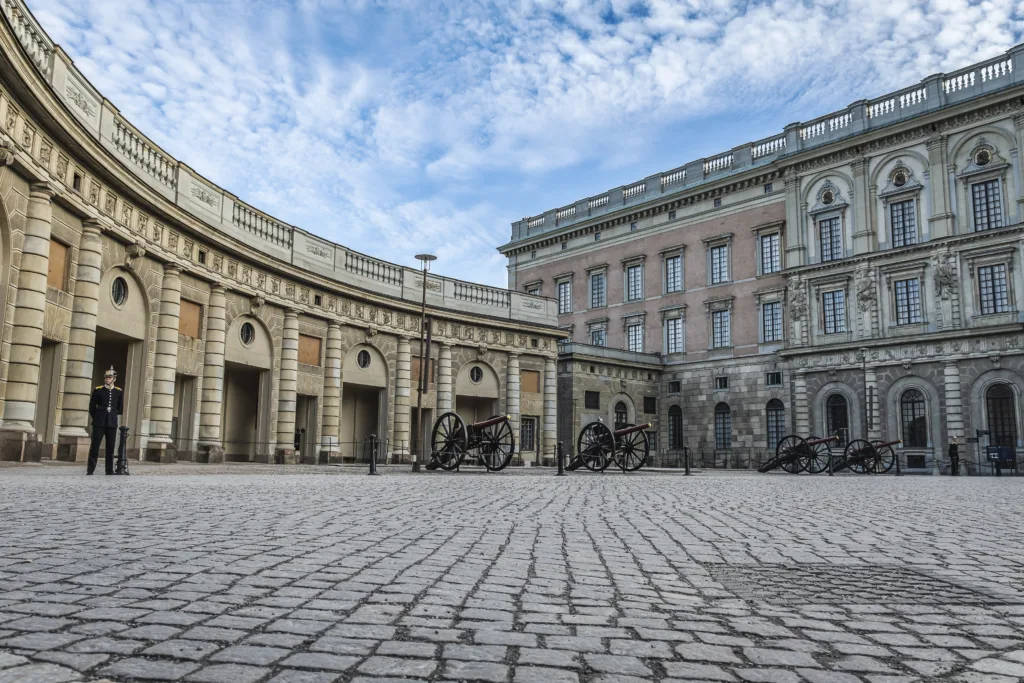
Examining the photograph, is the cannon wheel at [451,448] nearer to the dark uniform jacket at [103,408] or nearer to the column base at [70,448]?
the column base at [70,448]

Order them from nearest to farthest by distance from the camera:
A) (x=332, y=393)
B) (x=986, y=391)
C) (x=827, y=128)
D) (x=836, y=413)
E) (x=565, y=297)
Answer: (x=332, y=393)
(x=986, y=391)
(x=836, y=413)
(x=827, y=128)
(x=565, y=297)

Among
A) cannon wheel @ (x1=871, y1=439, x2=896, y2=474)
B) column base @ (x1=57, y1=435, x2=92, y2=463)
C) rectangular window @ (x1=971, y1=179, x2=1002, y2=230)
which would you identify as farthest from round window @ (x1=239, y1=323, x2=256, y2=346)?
rectangular window @ (x1=971, y1=179, x2=1002, y2=230)

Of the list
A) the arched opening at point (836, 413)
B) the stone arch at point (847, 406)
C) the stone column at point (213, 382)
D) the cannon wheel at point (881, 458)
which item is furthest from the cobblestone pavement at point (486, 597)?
the arched opening at point (836, 413)

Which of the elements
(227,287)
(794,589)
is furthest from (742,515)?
(227,287)

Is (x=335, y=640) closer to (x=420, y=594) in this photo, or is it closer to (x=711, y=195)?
(x=420, y=594)

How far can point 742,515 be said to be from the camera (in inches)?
354

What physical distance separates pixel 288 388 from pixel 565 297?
32391 mm

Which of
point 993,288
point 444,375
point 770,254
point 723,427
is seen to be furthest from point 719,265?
point 444,375

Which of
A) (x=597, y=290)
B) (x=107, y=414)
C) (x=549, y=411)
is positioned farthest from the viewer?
(x=597, y=290)

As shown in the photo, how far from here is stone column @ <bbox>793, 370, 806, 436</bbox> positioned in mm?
40450

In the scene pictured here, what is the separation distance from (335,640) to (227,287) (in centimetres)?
1995

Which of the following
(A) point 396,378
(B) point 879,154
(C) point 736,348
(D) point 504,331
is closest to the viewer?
(A) point 396,378

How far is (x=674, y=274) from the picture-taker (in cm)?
4791

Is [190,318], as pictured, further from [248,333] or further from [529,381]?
[529,381]
